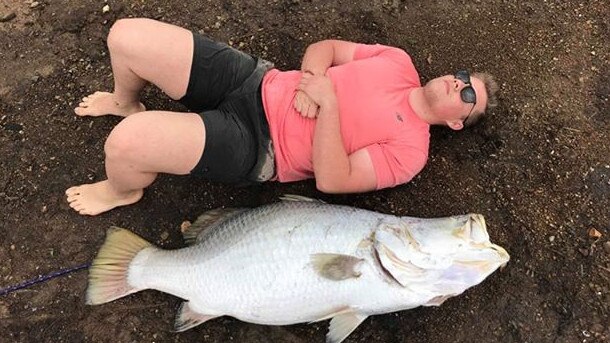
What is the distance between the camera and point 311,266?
9.21 ft

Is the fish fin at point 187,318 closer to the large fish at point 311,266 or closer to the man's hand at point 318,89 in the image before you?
the large fish at point 311,266

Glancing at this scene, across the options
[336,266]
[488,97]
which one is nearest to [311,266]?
[336,266]

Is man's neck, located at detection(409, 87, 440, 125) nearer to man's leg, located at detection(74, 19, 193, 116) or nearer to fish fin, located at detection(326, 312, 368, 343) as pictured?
fish fin, located at detection(326, 312, 368, 343)

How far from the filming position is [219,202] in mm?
3555

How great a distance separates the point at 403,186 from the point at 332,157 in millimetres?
831

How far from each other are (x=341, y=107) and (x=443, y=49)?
123 centimetres

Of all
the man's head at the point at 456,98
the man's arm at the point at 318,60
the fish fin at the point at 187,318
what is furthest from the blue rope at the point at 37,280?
the man's head at the point at 456,98

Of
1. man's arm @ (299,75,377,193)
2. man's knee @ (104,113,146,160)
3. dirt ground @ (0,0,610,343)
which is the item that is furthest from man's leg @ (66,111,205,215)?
man's arm @ (299,75,377,193)

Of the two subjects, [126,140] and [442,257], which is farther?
[126,140]

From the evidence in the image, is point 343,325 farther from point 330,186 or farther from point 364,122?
point 364,122

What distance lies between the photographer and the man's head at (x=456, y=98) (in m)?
3.16

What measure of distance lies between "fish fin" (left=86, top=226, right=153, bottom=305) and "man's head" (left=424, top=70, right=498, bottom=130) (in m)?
1.77

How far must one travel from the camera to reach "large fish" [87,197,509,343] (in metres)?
2.77

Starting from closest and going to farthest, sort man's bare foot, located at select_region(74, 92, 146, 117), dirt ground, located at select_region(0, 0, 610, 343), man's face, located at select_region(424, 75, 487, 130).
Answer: man's face, located at select_region(424, 75, 487, 130) → dirt ground, located at select_region(0, 0, 610, 343) → man's bare foot, located at select_region(74, 92, 146, 117)
